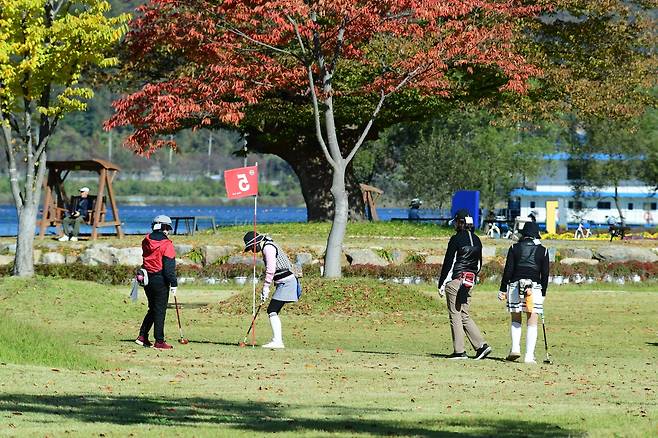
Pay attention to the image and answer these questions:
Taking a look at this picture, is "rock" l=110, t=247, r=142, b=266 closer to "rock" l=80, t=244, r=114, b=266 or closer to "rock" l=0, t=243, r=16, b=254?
"rock" l=80, t=244, r=114, b=266

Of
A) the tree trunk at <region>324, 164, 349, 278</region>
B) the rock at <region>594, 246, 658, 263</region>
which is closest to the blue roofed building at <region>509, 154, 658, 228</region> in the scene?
the rock at <region>594, 246, 658, 263</region>

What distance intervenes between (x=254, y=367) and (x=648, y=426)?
23.8 ft

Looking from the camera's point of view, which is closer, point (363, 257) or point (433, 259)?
point (363, 257)

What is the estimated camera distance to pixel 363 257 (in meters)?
39.1

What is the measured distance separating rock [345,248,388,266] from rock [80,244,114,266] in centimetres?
601

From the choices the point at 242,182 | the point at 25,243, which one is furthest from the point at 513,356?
the point at 25,243

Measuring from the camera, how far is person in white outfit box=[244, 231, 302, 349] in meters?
20.9

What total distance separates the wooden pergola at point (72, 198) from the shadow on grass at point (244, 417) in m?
28.0

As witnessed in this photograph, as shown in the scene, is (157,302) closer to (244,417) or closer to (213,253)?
(244,417)

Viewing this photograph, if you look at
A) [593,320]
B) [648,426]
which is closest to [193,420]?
[648,426]

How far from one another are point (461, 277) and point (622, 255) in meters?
22.8

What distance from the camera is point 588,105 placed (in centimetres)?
4588

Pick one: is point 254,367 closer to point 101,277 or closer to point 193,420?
point 193,420

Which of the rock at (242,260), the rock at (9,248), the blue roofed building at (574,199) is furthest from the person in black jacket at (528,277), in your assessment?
the blue roofed building at (574,199)
